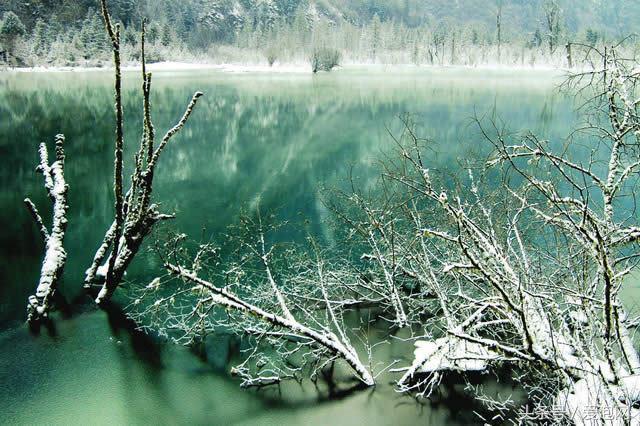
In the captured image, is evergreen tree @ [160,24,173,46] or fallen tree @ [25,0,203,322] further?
evergreen tree @ [160,24,173,46]

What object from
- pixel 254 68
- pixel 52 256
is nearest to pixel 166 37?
pixel 254 68

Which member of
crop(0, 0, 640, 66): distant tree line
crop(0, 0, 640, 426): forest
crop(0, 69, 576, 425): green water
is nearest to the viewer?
crop(0, 0, 640, 426): forest

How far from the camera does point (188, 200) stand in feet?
64.0

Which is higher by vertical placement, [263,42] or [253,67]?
[263,42]

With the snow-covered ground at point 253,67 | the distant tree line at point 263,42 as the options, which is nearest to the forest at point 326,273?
the snow-covered ground at point 253,67

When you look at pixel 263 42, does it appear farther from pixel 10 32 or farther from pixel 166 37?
pixel 10 32

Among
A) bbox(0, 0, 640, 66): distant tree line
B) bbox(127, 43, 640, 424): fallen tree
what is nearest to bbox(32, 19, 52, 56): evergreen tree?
bbox(0, 0, 640, 66): distant tree line

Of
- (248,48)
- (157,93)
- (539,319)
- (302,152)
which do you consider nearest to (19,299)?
(539,319)

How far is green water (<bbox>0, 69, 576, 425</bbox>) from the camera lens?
27.1 ft

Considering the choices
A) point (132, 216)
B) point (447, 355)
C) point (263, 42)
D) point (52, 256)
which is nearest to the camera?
point (447, 355)

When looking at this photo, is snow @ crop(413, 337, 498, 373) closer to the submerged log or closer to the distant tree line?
the submerged log

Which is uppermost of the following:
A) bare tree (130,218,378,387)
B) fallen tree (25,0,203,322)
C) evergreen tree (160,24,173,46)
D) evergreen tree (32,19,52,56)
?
evergreen tree (160,24,173,46)

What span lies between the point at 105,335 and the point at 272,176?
1339cm

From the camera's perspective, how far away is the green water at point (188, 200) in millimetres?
8258
